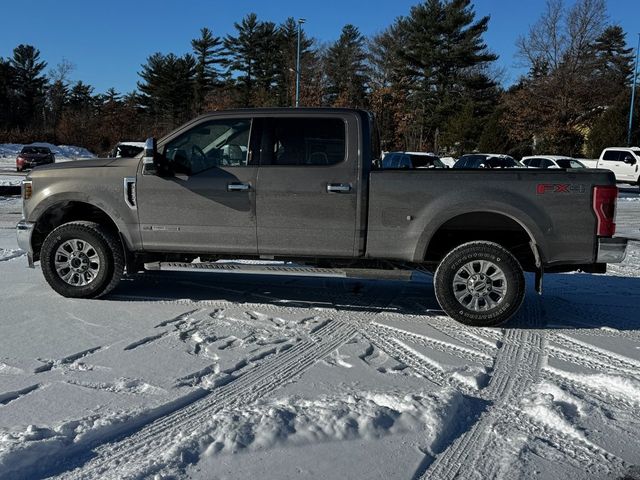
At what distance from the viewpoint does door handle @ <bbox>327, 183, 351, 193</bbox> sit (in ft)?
19.3

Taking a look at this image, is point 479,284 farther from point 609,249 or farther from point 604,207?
point 604,207

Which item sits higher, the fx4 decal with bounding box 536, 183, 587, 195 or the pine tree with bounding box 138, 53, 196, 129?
the pine tree with bounding box 138, 53, 196, 129

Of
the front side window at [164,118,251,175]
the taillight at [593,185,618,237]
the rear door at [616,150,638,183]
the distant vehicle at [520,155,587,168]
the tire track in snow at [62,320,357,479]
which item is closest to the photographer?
the tire track in snow at [62,320,357,479]

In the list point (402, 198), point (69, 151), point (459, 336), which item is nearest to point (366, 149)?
point (402, 198)

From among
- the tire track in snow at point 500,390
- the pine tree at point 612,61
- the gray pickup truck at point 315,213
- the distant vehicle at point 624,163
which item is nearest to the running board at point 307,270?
the gray pickup truck at point 315,213

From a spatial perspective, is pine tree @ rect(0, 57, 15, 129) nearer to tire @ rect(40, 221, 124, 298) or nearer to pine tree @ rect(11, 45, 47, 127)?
pine tree @ rect(11, 45, 47, 127)

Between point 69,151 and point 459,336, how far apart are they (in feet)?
179

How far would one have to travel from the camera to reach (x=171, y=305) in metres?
6.39

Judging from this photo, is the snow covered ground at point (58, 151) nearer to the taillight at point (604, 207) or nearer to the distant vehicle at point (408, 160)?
the distant vehicle at point (408, 160)

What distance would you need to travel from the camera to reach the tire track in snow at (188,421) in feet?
10.1

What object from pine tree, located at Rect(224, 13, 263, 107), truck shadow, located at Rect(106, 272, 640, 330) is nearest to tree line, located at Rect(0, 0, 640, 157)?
pine tree, located at Rect(224, 13, 263, 107)

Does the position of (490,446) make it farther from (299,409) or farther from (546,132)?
(546,132)

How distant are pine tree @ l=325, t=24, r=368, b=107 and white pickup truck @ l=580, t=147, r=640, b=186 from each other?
940 inches

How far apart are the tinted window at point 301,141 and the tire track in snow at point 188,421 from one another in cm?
188
